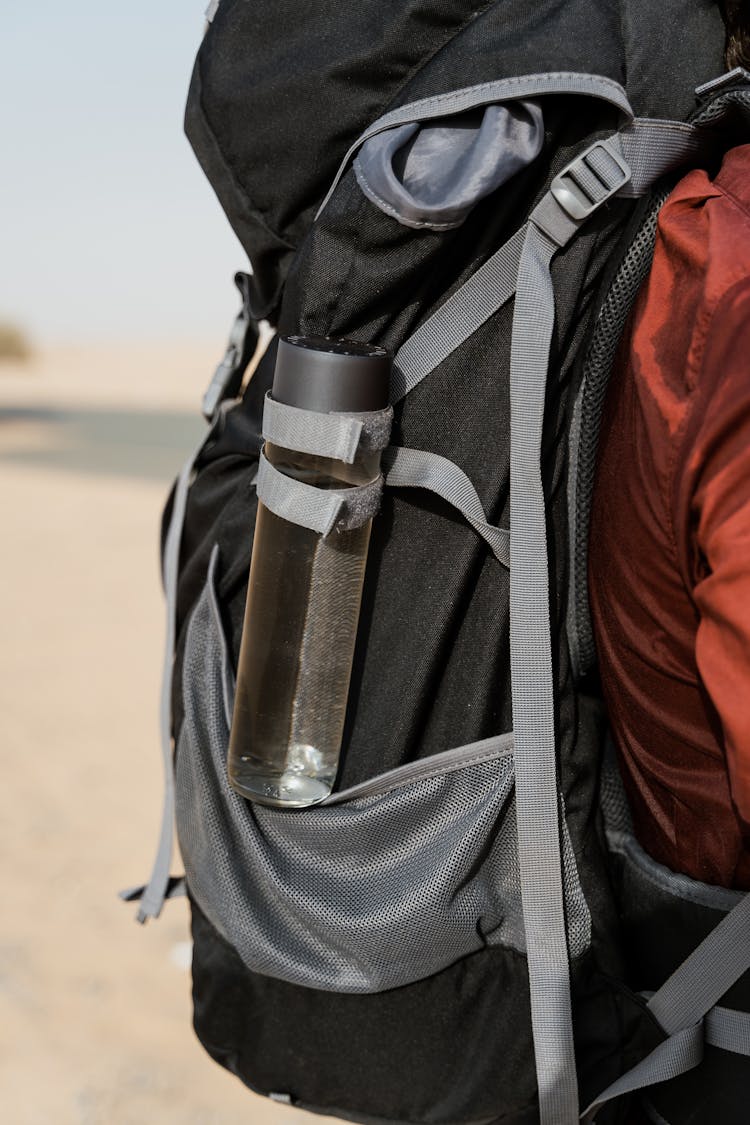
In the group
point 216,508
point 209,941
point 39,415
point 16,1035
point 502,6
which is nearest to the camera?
point 502,6

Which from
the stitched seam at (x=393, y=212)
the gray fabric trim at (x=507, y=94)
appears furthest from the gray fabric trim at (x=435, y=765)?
the gray fabric trim at (x=507, y=94)

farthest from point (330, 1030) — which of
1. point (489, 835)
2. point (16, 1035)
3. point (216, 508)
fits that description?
point (16, 1035)

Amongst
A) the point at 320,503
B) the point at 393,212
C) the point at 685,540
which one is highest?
the point at 393,212

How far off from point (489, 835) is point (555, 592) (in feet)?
1.01

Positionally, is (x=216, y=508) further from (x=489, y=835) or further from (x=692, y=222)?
(x=692, y=222)

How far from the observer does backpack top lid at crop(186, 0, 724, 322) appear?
4.09ft

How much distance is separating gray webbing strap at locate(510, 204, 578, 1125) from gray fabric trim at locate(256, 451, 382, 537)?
17 centimetres

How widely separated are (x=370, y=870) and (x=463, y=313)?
0.70 metres

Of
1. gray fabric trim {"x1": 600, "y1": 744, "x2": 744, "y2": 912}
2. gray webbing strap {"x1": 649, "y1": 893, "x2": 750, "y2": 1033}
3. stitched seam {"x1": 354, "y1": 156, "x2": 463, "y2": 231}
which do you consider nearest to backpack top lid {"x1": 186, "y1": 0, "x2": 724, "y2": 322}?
stitched seam {"x1": 354, "y1": 156, "x2": 463, "y2": 231}

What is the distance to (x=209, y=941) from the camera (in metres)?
1.60

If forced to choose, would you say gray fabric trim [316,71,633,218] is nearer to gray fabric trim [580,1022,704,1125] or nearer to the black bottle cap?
the black bottle cap

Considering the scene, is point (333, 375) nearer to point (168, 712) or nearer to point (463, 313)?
point (463, 313)

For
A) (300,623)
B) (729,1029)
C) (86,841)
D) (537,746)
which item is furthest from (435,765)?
(86,841)

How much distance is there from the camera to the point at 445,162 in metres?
1.24
